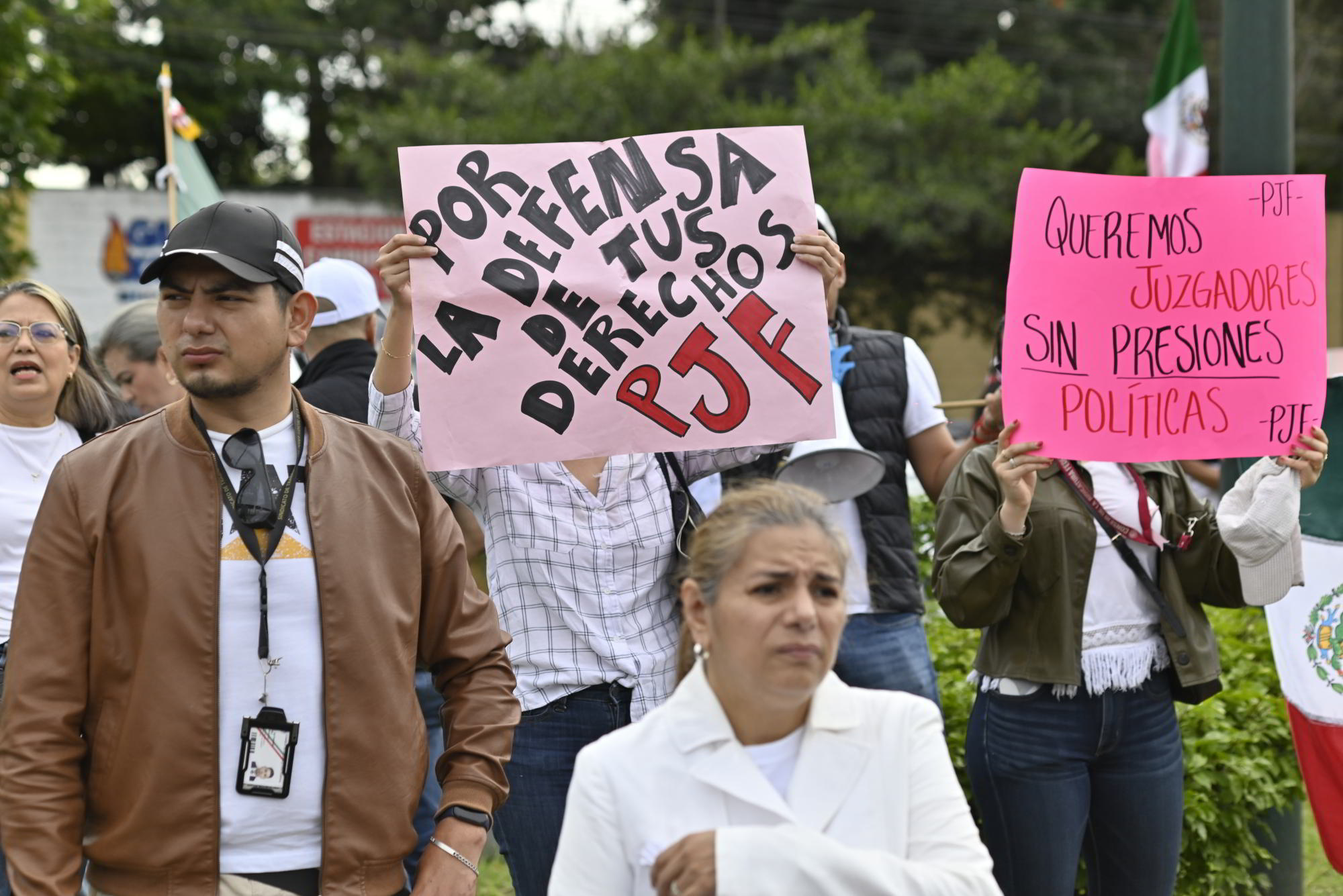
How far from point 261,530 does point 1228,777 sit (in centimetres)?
369

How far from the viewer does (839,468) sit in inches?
179

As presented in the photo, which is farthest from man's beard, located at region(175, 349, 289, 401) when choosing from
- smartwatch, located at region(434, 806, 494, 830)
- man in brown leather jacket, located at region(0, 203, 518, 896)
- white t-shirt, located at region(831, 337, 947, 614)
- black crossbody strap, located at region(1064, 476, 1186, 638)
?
black crossbody strap, located at region(1064, 476, 1186, 638)

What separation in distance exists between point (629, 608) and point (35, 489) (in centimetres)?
189

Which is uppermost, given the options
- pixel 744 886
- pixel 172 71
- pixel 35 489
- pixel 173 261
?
pixel 172 71

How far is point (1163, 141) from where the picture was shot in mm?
11367

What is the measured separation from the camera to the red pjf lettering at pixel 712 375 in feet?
12.9

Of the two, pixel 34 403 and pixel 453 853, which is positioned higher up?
pixel 34 403

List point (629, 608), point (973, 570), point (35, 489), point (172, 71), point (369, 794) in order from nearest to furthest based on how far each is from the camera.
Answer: point (369, 794)
point (629, 608)
point (973, 570)
point (35, 489)
point (172, 71)

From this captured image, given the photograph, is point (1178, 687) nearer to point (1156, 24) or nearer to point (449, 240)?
point (449, 240)

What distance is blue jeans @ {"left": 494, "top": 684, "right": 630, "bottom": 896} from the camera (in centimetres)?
375

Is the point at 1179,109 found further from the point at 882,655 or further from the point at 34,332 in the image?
the point at 34,332

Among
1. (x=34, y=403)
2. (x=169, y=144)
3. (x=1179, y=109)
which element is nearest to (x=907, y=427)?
(x=34, y=403)

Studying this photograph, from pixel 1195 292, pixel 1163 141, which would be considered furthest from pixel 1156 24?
pixel 1195 292

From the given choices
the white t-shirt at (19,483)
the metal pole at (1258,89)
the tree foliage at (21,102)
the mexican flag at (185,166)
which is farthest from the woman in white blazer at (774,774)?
the tree foliage at (21,102)
